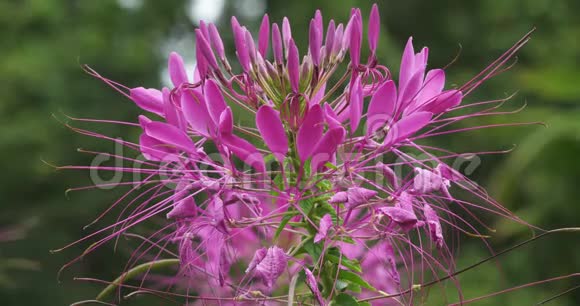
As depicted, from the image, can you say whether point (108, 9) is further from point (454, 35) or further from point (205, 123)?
point (205, 123)

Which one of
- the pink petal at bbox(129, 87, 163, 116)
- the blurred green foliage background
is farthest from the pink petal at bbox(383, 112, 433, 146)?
the blurred green foliage background

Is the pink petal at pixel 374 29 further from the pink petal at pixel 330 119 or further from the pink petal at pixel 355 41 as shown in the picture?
the pink petal at pixel 330 119

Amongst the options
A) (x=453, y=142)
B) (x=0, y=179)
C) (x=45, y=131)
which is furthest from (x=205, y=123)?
(x=0, y=179)

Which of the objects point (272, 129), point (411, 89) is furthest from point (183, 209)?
point (411, 89)

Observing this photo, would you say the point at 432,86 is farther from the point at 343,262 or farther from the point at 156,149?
the point at 156,149

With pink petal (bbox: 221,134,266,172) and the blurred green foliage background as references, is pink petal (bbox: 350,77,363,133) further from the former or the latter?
the blurred green foliage background

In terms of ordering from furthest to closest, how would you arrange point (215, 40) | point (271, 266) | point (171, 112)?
point (215, 40)
point (171, 112)
point (271, 266)

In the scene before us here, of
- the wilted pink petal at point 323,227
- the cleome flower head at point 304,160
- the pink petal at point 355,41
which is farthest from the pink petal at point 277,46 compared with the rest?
the wilted pink petal at point 323,227
